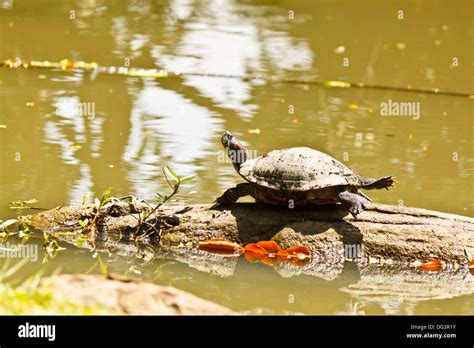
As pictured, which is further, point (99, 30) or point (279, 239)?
point (99, 30)

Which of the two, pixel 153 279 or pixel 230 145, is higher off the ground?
pixel 230 145

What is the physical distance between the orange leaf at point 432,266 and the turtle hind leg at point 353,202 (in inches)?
23.0

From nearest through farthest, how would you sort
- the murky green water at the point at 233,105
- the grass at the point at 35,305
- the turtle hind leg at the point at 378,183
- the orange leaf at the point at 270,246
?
the grass at the point at 35,305 < the turtle hind leg at the point at 378,183 < the orange leaf at the point at 270,246 < the murky green water at the point at 233,105

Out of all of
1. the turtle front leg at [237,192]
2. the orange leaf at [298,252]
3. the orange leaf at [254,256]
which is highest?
the turtle front leg at [237,192]

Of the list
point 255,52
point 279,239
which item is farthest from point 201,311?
point 255,52

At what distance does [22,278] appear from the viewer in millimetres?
5930

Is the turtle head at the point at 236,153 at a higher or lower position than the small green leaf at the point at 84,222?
higher

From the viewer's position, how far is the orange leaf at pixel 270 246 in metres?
6.66

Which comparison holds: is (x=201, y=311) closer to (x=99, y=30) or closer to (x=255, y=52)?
(x=255, y=52)

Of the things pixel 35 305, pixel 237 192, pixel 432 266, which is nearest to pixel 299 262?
pixel 237 192

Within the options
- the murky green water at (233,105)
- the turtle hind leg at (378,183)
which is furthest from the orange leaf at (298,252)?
the turtle hind leg at (378,183)

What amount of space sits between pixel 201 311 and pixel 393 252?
2652 millimetres

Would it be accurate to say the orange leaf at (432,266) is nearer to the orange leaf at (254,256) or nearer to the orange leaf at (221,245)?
the orange leaf at (254,256)
